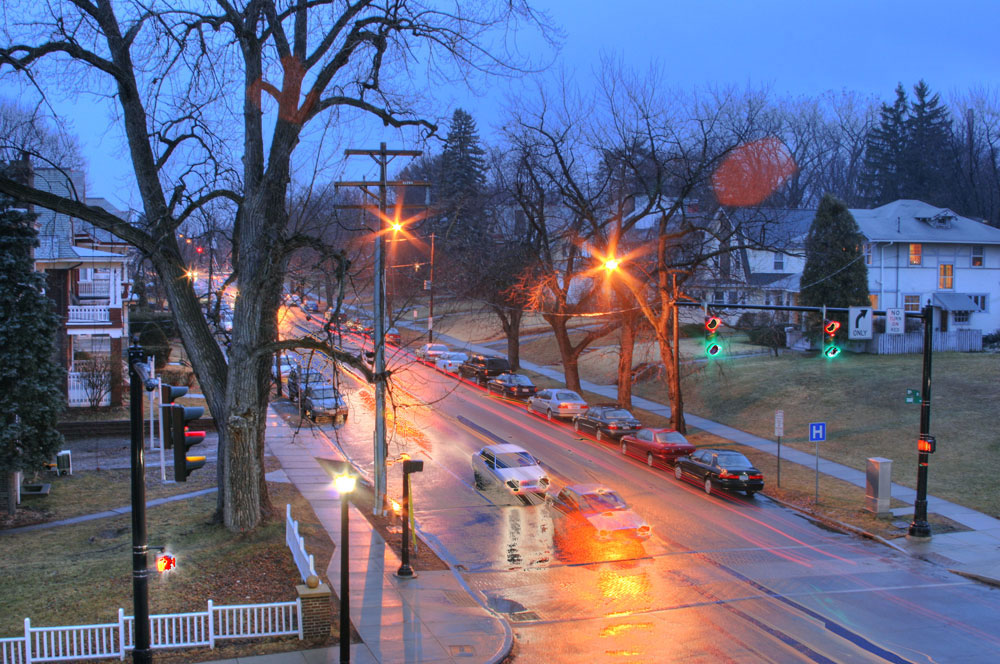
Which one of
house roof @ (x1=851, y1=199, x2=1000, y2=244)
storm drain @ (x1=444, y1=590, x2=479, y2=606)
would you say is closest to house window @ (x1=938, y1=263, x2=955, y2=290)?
house roof @ (x1=851, y1=199, x2=1000, y2=244)

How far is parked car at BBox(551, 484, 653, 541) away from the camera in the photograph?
61.4 ft

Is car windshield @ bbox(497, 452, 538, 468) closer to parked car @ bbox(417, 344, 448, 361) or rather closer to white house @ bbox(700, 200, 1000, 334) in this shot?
parked car @ bbox(417, 344, 448, 361)

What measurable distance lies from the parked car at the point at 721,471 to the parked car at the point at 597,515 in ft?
15.5

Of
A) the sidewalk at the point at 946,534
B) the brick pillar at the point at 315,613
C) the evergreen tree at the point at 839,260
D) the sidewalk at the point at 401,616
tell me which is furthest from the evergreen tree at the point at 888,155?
the brick pillar at the point at 315,613

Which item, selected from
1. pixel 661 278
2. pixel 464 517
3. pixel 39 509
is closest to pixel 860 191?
pixel 661 278

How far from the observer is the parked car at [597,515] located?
61.4 feet

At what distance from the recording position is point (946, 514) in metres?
21.3

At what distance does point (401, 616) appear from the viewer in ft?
43.6

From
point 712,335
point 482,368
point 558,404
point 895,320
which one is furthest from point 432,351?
point 895,320

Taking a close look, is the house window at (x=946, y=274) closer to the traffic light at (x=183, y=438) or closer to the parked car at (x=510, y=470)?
the parked car at (x=510, y=470)

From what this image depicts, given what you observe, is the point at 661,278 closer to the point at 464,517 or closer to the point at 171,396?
the point at 464,517

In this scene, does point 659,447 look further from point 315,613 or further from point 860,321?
point 315,613

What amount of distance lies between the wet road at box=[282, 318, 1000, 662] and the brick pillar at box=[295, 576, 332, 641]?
3.21m

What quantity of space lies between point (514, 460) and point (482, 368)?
21.1 meters
